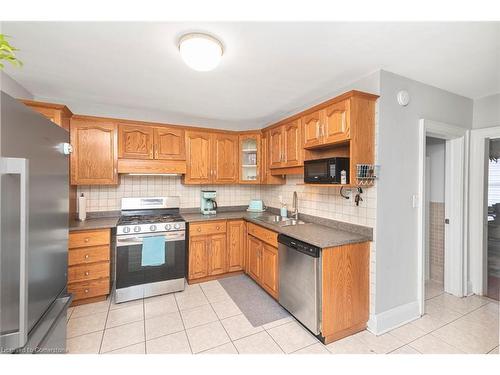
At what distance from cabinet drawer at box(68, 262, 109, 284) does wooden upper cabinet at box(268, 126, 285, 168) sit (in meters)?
2.46

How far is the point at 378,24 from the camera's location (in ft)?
4.88

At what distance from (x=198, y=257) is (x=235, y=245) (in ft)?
1.82

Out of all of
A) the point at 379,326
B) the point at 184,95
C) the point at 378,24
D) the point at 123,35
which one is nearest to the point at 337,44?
the point at 378,24

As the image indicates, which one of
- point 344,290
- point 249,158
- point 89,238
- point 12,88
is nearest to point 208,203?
point 249,158

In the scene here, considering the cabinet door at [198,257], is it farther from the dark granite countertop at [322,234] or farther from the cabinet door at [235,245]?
the dark granite countertop at [322,234]

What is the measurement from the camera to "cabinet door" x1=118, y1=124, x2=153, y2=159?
9.80 ft

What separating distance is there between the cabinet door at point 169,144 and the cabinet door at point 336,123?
2.00m

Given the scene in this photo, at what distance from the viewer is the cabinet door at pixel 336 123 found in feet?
6.77

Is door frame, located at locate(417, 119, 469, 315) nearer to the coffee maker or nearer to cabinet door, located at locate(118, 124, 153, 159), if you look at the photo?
the coffee maker

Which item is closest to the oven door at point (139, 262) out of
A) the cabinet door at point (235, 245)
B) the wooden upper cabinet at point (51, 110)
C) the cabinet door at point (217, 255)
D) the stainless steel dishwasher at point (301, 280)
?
the cabinet door at point (217, 255)

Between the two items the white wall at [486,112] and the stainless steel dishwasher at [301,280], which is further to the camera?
the white wall at [486,112]

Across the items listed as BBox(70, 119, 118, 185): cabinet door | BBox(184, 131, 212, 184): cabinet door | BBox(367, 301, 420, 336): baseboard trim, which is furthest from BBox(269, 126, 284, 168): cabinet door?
BBox(70, 119, 118, 185): cabinet door

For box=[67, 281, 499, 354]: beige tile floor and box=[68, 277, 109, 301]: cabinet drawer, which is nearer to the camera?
box=[67, 281, 499, 354]: beige tile floor

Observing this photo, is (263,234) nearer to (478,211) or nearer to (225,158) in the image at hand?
(225,158)
